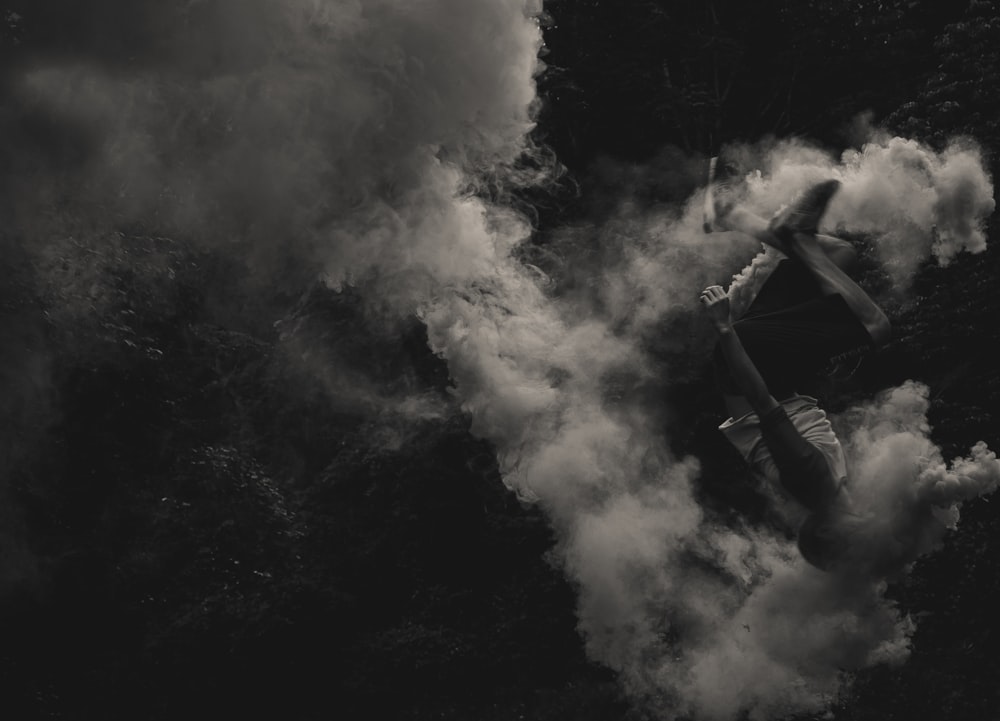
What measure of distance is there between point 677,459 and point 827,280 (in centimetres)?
473

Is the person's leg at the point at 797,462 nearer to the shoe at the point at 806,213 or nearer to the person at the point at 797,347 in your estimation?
the person at the point at 797,347

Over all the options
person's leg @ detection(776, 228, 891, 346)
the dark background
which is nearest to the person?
person's leg @ detection(776, 228, 891, 346)

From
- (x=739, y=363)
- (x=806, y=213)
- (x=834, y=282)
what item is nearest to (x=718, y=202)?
(x=806, y=213)

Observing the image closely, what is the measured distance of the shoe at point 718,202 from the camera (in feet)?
12.4

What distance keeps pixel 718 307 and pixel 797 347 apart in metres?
0.35

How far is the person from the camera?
11.7 ft

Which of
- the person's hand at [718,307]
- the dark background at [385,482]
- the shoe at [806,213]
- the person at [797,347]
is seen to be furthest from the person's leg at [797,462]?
the dark background at [385,482]

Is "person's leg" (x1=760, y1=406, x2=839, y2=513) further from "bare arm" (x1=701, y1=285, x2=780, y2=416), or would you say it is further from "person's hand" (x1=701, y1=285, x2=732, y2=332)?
"person's hand" (x1=701, y1=285, x2=732, y2=332)

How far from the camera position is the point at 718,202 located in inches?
150

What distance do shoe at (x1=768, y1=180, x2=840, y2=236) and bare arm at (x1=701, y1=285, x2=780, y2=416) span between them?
32cm

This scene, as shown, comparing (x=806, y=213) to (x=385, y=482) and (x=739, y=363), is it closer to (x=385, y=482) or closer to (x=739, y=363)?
(x=739, y=363)

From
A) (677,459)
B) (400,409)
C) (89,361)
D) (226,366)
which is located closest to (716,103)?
(677,459)

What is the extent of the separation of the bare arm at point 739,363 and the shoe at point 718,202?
33cm

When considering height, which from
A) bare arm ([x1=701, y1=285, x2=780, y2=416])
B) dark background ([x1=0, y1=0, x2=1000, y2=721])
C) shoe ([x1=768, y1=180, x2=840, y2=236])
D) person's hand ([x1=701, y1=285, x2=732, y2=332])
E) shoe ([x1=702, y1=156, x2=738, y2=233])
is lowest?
bare arm ([x1=701, y1=285, x2=780, y2=416])
